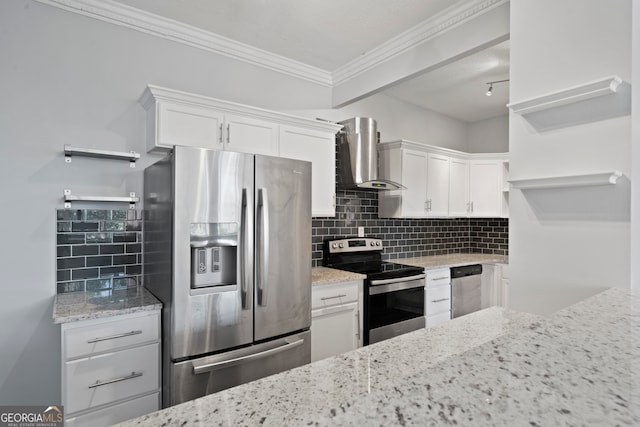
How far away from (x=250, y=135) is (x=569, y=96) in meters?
2.01

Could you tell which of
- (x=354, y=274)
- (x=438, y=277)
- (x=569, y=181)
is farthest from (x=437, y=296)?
(x=569, y=181)

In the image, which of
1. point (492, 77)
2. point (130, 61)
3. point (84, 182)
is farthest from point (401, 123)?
point (84, 182)

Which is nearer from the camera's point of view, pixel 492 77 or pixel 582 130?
pixel 582 130

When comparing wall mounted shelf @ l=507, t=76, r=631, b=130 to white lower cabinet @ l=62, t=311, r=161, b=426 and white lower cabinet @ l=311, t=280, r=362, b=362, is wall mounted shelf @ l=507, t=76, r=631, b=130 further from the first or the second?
white lower cabinet @ l=62, t=311, r=161, b=426

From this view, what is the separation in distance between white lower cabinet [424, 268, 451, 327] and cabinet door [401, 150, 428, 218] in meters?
0.69

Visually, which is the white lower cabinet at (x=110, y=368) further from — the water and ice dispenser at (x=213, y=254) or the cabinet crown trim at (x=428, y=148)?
the cabinet crown trim at (x=428, y=148)

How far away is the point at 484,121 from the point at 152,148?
4.49 metres

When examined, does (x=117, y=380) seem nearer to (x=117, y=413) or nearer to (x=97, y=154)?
(x=117, y=413)

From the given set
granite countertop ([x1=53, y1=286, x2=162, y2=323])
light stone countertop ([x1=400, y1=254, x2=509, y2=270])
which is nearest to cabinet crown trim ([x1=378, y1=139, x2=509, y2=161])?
light stone countertop ([x1=400, y1=254, x2=509, y2=270])

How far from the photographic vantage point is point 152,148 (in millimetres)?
2357

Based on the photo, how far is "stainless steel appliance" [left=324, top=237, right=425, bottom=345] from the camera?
2.89 metres

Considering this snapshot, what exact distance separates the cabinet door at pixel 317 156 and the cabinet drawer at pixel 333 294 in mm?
668

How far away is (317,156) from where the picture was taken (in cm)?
303

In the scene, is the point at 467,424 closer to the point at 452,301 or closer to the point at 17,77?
the point at 17,77
